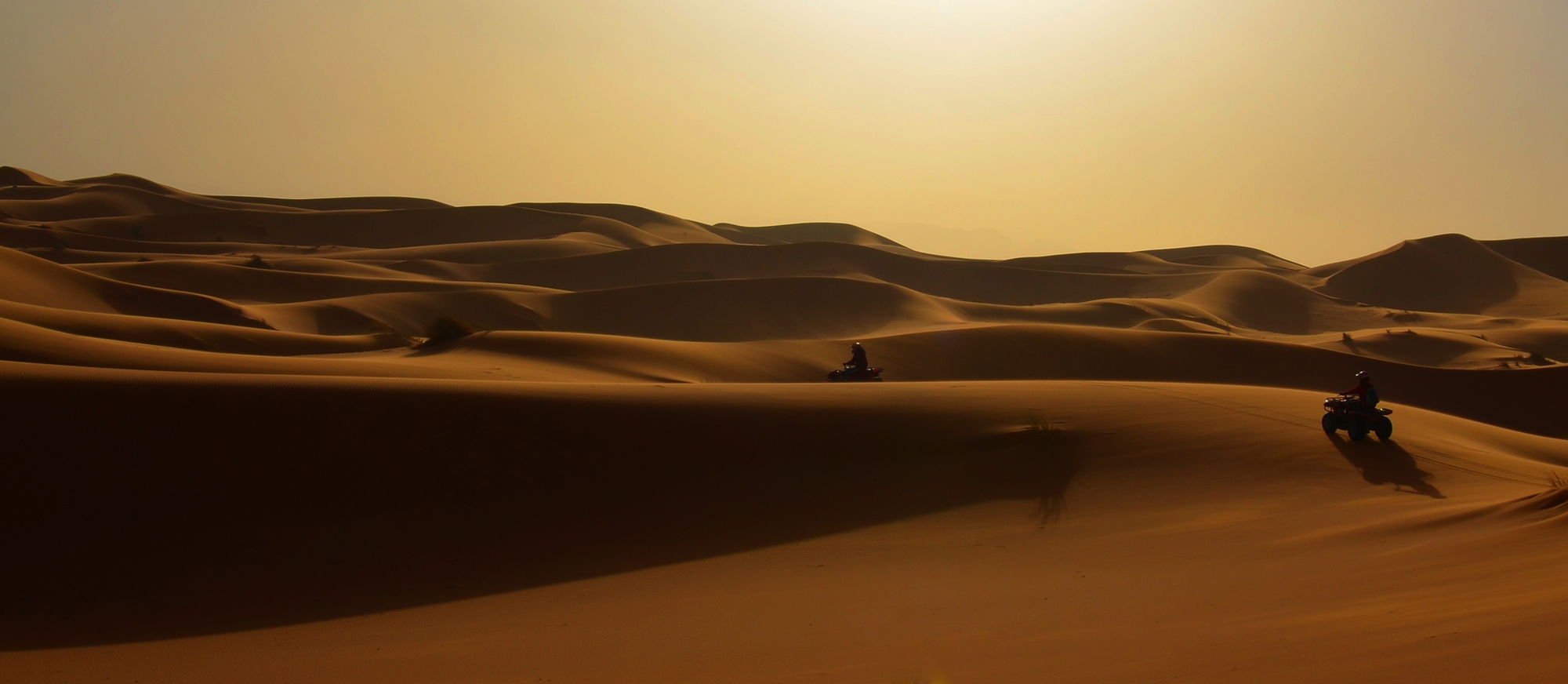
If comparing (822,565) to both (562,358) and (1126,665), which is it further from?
(562,358)

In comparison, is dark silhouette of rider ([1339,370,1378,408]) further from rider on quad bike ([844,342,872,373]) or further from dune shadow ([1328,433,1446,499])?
rider on quad bike ([844,342,872,373])

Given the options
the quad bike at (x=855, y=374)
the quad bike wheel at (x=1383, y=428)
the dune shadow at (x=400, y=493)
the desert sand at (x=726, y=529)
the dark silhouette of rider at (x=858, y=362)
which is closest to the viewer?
the desert sand at (x=726, y=529)

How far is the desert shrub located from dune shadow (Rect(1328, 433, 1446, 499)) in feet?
65.5

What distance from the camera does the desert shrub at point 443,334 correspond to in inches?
1045

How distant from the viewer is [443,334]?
27094mm

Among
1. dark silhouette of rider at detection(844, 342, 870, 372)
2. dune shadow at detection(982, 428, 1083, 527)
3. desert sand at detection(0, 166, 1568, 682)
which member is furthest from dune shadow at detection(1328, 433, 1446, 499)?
dark silhouette of rider at detection(844, 342, 870, 372)

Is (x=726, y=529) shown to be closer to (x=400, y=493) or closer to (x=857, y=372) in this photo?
(x=400, y=493)

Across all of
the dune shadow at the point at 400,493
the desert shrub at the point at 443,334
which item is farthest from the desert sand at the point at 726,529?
the desert shrub at the point at 443,334

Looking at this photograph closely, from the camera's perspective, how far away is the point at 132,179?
108688mm

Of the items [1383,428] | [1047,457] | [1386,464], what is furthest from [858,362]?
[1386,464]

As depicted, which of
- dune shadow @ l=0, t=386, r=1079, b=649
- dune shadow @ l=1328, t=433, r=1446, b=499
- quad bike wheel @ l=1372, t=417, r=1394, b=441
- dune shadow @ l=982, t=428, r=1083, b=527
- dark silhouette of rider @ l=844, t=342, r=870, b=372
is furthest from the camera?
dark silhouette of rider @ l=844, t=342, r=870, b=372

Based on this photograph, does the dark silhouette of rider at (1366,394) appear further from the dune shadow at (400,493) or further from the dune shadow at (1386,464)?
the dune shadow at (400,493)

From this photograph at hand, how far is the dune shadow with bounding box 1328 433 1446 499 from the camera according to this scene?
1170cm

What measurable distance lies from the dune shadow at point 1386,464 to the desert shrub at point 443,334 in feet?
65.5
